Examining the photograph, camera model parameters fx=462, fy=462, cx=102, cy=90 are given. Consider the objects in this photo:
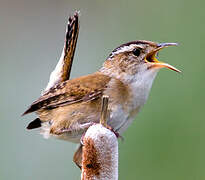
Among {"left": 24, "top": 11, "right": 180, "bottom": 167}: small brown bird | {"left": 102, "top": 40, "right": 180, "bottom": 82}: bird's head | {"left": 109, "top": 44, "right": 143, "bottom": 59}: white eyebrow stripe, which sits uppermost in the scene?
{"left": 109, "top": 44, "right": 143, "bottom": 59}: white eyebrow stripe

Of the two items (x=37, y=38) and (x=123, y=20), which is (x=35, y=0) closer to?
(x=37, y=38)

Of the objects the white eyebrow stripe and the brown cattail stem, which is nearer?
the brown cattail stem

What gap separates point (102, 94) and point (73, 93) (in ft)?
0.70

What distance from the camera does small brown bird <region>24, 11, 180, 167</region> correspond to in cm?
283

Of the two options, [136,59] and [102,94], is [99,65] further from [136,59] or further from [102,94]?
[102,94]

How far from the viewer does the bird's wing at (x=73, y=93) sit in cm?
293

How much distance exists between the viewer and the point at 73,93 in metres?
3.01

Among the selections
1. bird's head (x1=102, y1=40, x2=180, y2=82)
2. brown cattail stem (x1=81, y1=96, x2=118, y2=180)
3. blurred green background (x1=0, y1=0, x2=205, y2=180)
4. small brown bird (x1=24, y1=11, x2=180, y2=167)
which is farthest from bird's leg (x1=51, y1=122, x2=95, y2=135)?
brown cattail stem (x1=81, y1=96, x2=118, y2=180)

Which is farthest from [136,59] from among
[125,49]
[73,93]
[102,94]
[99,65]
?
[99,65]

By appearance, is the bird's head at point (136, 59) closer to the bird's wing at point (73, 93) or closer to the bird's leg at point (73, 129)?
the bird's wing at point (73, 93)

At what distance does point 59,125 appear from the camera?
2898 millimetres

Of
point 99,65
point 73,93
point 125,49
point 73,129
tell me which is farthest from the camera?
point 99,65

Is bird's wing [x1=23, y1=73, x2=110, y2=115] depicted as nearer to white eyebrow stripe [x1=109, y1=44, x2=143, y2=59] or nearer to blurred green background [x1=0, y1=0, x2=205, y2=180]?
white eyebrow stripe [x1=109, y1=44, x2=143, y2=59]
